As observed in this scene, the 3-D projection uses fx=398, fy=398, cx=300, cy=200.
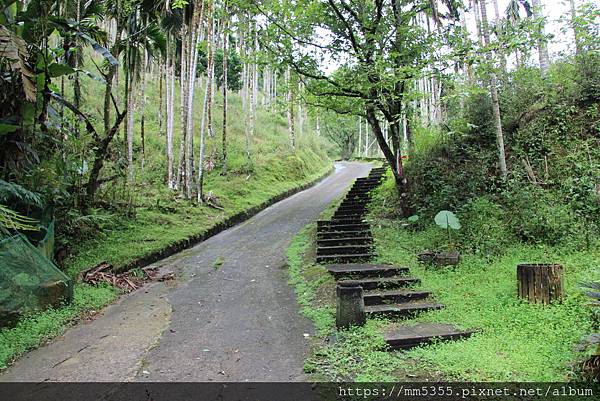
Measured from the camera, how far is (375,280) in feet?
23.6

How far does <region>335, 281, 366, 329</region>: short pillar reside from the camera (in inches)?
219

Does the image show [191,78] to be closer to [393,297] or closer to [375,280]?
[375,280]

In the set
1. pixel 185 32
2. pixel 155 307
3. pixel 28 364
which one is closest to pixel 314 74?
pixel 185 32

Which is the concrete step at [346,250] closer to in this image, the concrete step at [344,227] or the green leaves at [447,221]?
the concrete step at [344,227]

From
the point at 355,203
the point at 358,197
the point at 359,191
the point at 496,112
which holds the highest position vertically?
the point at 496,112

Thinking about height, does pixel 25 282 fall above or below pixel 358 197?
below

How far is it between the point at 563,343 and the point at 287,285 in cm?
478

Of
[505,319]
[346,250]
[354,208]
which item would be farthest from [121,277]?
[354,208]

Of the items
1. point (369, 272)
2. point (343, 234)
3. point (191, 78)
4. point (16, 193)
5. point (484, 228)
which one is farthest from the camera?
point (191, 78)

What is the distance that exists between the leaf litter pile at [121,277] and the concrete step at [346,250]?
347 centimetres

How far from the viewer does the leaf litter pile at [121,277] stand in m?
7.85

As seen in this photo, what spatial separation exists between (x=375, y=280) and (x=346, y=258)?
5.79 feet

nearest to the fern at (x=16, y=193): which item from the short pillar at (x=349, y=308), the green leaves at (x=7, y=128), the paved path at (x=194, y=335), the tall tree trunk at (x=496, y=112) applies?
the green leaves at (x=7, y=128)

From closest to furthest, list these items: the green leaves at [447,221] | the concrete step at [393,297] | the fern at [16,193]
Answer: the fern at [16,193]
the concrete step at [393,297]
the green leaves at [447,221]
